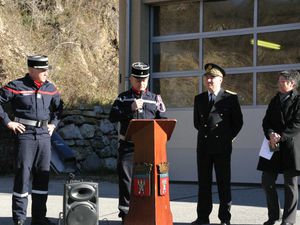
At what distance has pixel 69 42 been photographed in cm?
2134

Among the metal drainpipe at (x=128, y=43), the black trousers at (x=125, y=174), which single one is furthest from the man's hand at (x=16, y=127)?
the metal drainpipe at (x=128, y=43)

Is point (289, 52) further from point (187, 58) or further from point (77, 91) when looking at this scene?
point (77, 91)

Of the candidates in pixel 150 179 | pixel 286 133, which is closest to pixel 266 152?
pixel 286 133

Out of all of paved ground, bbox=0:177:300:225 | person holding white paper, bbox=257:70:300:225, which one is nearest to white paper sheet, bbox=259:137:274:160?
person holding white paper, bbox=257:70:300:225

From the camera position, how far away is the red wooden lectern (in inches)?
276

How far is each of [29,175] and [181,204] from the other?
2.89 meters

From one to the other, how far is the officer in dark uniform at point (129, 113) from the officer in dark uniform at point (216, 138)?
26.2 inches

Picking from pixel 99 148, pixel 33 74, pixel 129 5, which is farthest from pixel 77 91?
pixel 33 74

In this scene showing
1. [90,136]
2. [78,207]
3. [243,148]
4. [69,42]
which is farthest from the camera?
[69,42]

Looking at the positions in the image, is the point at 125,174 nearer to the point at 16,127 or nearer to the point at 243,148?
the point at 16,127

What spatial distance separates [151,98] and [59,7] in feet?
50.6

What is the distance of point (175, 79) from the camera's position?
43.1 ft

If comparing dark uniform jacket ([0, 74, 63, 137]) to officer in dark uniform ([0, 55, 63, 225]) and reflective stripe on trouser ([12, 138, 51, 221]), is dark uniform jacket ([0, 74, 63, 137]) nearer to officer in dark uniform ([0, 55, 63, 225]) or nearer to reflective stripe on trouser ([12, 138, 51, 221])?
officer in dark uniform ([0, 55, 63, 225])

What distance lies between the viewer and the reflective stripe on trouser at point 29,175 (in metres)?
7.36
